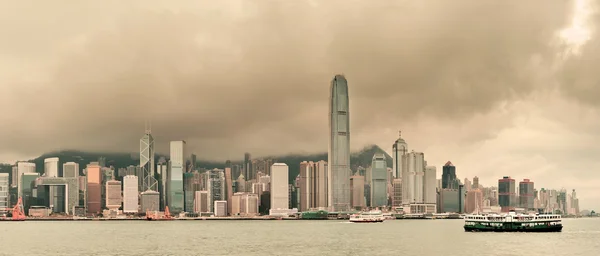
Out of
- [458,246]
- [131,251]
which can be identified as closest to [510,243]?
[458,246]

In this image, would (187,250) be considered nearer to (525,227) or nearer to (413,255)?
(413,255)

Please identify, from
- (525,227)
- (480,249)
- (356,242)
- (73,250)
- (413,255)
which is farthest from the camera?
(525,227)

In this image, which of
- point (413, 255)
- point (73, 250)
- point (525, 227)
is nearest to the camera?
point (413, 255)

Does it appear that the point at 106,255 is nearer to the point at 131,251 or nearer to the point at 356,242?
the point at 131,251

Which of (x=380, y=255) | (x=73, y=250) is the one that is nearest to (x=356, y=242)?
(x=380, y=255)

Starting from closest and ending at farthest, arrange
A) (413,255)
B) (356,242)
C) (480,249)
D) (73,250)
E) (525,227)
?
(413,255) → (480,249) → (73,250) → (356,242) → (525,227)

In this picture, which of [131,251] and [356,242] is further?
[356,242]

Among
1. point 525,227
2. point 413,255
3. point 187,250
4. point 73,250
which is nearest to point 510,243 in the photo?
point 413,255

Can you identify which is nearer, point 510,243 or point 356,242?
point 510,243

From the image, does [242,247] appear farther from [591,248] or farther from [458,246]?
[591,248]
